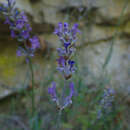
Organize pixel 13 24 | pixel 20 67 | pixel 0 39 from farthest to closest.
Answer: pixel 20 67
pixel 0 39
pixel 13 24

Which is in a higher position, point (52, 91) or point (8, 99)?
point (52, 91)

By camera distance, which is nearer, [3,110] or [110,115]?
→ [110,115]

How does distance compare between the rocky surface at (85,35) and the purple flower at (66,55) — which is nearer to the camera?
the purple flower at (66,55)

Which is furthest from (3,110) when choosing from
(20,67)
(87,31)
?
(87,31)

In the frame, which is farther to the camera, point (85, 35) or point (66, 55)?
point (85, 35)

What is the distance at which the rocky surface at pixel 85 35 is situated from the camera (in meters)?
2.17

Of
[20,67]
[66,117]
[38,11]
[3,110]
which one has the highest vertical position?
[38,11]

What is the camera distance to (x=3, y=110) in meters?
2.16

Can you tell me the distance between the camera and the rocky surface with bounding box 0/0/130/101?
2.17 meters

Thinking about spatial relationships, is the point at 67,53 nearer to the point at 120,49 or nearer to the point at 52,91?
the point at 52,91

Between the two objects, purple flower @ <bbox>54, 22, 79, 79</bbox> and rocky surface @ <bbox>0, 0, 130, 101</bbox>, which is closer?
purple flower @ <bbox>54, 22, 79, 79</bbox>

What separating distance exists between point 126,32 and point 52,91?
1.93 m

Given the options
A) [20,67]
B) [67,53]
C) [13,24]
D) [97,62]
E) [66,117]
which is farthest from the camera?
[97,62]

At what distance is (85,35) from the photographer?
237 cm
